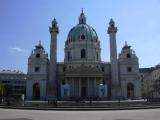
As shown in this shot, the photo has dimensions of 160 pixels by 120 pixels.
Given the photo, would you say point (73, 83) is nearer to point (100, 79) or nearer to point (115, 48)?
point (100, 79)

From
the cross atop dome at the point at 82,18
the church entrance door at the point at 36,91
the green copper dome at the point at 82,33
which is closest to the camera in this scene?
the church entrance door at the point at 36,91

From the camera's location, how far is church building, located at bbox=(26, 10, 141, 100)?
72438 millimetres

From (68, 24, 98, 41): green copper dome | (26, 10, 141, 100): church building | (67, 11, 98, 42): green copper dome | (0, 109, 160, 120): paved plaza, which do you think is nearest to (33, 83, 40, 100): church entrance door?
(26, 10, 141, 100): church building

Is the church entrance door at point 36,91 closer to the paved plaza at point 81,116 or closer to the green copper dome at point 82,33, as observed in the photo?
the green copper dome at point 82,33

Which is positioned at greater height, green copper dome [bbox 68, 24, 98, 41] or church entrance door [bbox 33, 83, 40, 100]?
green copper dome [bbox 68, 24, 98, 41]

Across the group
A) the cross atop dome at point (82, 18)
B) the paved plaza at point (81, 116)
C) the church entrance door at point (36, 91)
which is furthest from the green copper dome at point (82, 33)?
the paved plaza at point (81, 116)

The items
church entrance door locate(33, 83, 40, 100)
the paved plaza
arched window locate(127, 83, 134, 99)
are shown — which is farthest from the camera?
arched window locate(127, 83, 134, 99)

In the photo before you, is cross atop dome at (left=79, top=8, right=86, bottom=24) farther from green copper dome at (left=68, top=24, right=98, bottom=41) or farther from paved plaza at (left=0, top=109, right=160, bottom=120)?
paved plaza at (left=0, top=109, right=160, bottom=120)

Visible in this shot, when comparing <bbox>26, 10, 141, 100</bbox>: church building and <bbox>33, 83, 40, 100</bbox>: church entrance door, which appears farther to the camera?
<bbox>33, 83, 40, 100</bbox>: church entrance door

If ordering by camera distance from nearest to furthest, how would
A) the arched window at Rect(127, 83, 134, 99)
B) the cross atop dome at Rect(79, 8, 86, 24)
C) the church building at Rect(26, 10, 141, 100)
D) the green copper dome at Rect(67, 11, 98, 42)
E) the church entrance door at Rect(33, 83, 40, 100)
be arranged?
1. the church building at Rect(26, 10, 141, 100)
2. the church entrance door at Rect(33, 83, 40, 100)
3. the arched window at Rect(127, 83, 134, 99)
4. the green copper dome at Rect(67, 11, 98, 42)
5. the cross atop dome at Rect(79, 8, 86, 24)

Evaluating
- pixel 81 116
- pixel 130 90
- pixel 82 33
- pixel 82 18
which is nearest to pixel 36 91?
pixel 82 33

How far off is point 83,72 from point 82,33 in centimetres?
1577

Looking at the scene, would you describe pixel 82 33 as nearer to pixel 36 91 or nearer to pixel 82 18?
pixel 82 18

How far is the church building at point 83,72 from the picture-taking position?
72438 mm
